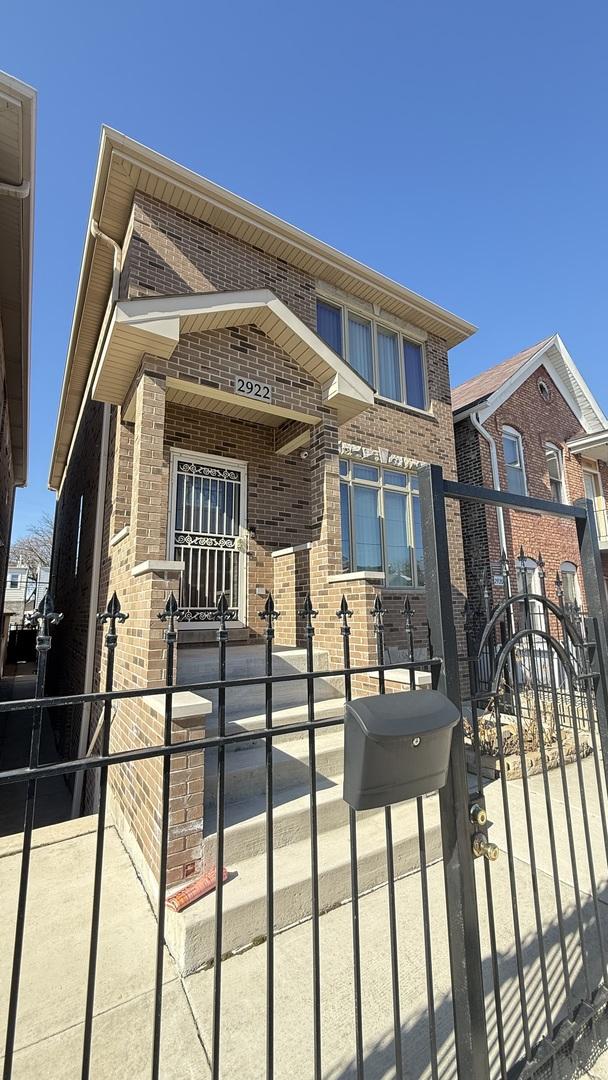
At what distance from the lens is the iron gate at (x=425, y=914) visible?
4.65 ft

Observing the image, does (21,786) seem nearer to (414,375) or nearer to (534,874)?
(534,874)

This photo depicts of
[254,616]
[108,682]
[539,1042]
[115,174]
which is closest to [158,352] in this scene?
[115,174]

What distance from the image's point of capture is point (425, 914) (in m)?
1.70

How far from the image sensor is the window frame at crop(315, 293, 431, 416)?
881 centimetres

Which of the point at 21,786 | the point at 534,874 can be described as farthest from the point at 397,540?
the point at 21,786

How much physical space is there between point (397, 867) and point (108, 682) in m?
3.01

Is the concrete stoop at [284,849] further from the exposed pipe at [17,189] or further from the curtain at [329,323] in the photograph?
the curtain at [329,323]

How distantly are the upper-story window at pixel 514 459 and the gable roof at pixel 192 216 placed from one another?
9.98ft

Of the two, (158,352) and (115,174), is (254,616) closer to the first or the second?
(158,352)

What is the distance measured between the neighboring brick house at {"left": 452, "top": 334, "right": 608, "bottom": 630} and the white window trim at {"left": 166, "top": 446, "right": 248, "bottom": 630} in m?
5.01

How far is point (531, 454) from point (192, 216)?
31.7 feet

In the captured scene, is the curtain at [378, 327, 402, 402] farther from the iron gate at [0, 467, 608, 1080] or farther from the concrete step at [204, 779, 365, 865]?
the concrete step at [204, 779, 365, 865]

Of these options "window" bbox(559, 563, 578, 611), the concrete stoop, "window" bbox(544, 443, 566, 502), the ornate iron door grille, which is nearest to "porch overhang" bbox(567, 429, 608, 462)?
"window" bbox(544, 443, 566, 502)

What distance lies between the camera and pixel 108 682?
1.33 metres
